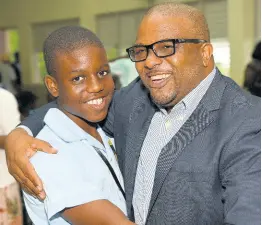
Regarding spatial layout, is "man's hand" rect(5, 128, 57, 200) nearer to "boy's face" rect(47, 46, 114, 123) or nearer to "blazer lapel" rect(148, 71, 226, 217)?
"boy's face" rect(47, 46, 114, 123)

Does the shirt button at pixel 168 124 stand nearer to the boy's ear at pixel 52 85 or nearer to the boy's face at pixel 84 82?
the boy's face at pixel 84 82

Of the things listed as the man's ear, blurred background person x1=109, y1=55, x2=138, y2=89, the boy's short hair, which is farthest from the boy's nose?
blurred background person x1=109, y1=55, x2=138, y2=89

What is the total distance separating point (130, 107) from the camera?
5.55 ft

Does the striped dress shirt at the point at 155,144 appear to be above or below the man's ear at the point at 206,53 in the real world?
Answer: below

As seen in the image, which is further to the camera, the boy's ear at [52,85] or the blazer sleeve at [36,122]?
the blazer sleeve at [36,122]

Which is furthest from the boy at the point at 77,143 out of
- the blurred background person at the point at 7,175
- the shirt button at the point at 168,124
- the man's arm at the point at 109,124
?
the blurred background person at the point at 7,175

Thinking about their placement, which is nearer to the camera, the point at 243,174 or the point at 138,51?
the point at 243,174

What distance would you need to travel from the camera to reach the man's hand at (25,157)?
52.6 inches

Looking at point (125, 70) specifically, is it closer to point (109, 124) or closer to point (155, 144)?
point (109, 124)

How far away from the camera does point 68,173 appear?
4.25 ft

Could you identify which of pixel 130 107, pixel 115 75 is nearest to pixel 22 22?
pixel 115 75

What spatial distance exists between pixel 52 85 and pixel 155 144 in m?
0.41

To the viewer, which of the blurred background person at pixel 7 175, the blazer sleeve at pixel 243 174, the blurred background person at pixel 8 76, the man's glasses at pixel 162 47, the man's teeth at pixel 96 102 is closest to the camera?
the blazer sleeve at pixel 243 174

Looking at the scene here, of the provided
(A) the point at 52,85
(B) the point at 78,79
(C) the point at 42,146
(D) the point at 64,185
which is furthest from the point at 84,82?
(D) the point at 64,185
